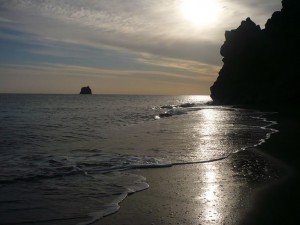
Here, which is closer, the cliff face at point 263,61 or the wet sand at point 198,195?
the wet sand at point 198,195

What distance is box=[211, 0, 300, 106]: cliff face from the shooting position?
3423 inches

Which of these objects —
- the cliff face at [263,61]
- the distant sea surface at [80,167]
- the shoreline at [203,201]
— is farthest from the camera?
the cliff face at [263,61]

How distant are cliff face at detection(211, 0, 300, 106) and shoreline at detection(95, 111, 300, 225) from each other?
74.7 meters

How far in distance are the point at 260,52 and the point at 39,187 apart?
97.1m

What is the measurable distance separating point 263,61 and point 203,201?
315 feet

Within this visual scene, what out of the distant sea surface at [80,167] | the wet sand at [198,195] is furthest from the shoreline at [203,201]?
the distant sea surface at [80,167]

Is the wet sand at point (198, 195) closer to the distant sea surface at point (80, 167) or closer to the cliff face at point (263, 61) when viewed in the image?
the distant sea surface at point (80, 167)

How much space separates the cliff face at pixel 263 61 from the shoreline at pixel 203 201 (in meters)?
74.7

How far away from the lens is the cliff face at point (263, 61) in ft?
285

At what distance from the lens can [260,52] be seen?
100m

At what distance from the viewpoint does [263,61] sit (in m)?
99.8

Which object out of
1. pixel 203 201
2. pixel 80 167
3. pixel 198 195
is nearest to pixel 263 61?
pixel 80 167

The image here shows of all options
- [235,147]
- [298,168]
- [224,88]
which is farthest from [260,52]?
[298,168]

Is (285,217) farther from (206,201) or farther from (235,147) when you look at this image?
(235,147)
